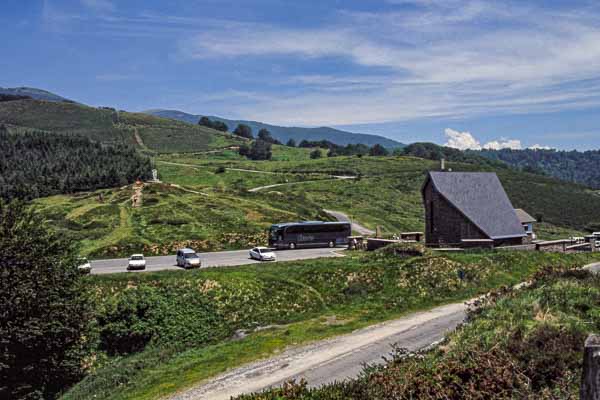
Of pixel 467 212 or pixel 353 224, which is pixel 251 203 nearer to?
pixel 353 224

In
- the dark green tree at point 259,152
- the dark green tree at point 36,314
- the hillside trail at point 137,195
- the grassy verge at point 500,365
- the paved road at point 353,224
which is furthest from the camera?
Result: the dark green tree at point 259,152

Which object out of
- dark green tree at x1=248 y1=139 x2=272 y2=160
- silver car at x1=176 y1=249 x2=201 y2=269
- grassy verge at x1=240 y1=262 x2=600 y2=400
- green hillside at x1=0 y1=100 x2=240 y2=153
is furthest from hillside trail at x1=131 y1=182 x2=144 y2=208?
dark green tree at x1=248 y1=139 x2=272 y2=160

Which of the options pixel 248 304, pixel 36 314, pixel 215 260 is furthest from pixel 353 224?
pixel 36 314

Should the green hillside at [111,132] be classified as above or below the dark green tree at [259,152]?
above

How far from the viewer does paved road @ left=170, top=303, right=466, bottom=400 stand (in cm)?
1788

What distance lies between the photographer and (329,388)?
10234 millimetres

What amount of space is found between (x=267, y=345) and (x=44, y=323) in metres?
12.3

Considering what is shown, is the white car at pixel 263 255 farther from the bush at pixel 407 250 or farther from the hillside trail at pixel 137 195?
the hillside trail at pixel 137 195

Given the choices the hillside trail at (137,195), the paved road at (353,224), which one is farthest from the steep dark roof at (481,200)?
the hillside trail at (137,195)

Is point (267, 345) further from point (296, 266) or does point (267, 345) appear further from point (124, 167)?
point (124, 167)

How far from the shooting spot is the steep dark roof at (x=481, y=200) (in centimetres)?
4441

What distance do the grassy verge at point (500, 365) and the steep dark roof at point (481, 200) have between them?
29.1m

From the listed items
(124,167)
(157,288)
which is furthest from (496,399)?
(124,167)

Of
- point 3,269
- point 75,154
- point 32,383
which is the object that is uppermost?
point 75,154
